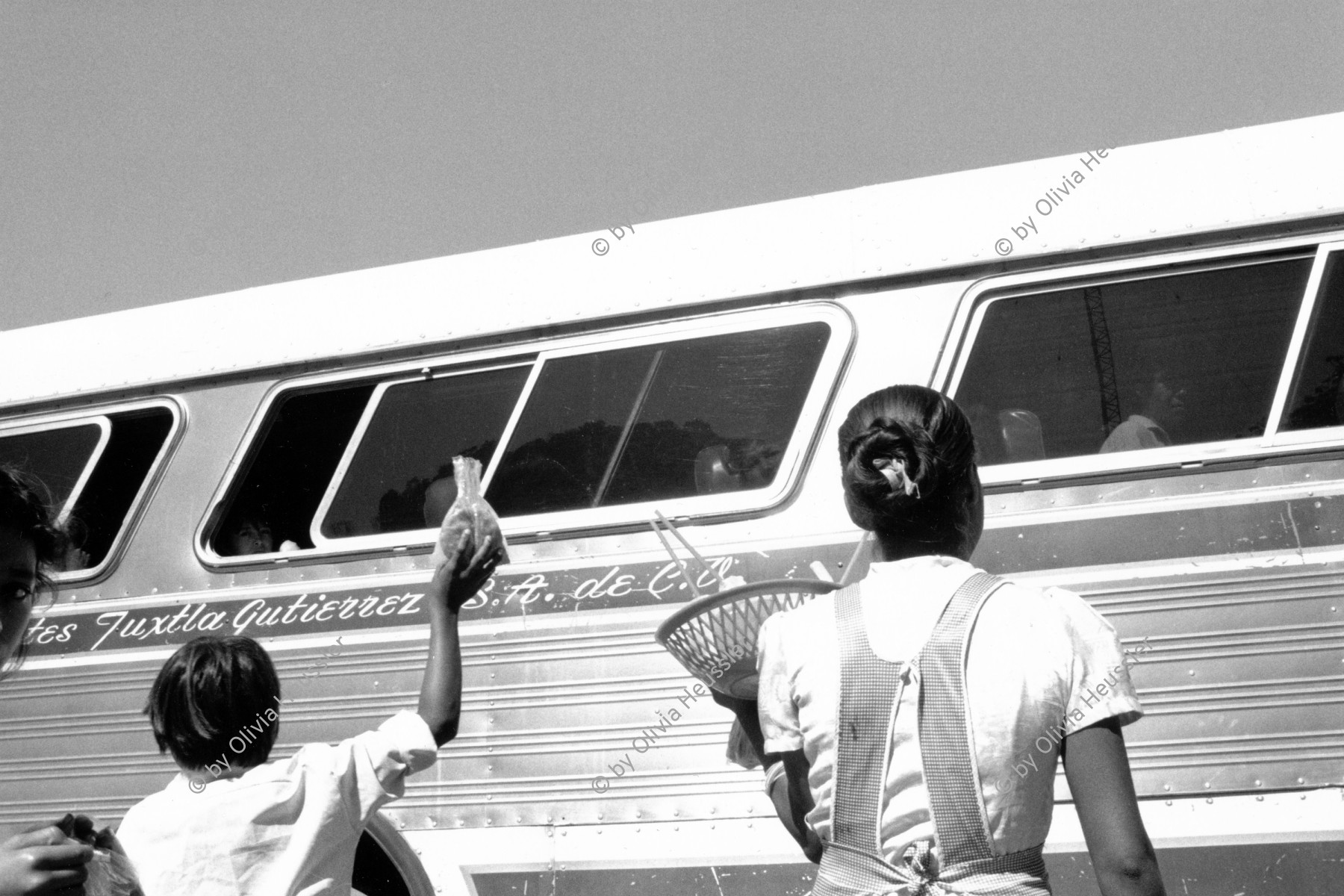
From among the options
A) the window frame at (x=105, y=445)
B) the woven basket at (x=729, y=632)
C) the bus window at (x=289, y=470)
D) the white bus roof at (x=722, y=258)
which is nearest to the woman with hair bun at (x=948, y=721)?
the woven basket at (x=729, y=632)

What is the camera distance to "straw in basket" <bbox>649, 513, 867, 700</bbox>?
7.72 feet

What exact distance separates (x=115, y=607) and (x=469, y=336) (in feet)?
5.32

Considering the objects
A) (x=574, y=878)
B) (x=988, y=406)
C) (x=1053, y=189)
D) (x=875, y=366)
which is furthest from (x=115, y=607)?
(x=1053, y=189)

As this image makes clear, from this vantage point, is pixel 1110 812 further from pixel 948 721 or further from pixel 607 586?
pixel 607 586

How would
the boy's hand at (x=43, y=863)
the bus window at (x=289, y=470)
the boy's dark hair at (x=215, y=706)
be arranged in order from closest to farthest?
1. the boy's hand at (x=43, y=863)
2. the boy's dark hair at (x=215, y=706)
3. the bus window at (x=289, y=470)

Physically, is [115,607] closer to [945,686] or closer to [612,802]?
[612,802]

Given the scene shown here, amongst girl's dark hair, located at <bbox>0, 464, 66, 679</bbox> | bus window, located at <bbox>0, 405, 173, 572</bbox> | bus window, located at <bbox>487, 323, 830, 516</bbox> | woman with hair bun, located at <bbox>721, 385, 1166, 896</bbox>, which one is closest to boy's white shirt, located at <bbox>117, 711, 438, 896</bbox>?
girl's dark hair, located at <bbox>0, 464, 66, 679</bbox>

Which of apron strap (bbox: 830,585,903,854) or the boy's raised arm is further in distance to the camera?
the boy's raised arm

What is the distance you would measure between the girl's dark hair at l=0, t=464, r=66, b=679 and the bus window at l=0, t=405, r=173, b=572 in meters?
3.25

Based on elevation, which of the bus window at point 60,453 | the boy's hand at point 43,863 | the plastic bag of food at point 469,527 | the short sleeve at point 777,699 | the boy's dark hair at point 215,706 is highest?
the bus window at point 60,453

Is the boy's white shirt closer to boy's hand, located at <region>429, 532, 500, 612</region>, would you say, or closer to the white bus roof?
boy's hand, located at <region>429, 532, 500, 612</region>

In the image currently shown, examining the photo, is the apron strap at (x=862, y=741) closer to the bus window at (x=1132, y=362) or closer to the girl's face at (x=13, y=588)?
the girl's face at (x=13, y=588)

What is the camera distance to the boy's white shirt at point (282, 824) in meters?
2.19

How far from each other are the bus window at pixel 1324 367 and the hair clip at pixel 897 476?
2078 mm
